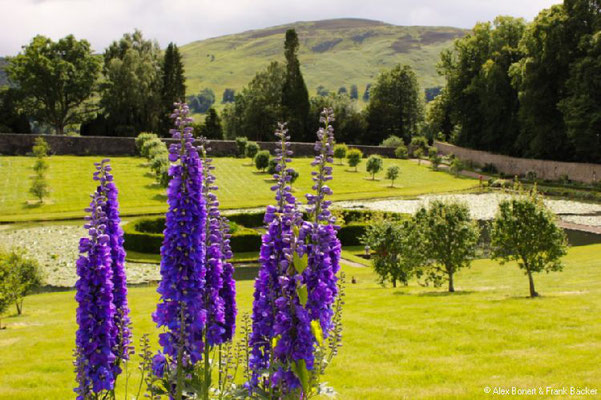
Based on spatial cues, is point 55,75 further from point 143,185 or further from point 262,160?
point 262,160

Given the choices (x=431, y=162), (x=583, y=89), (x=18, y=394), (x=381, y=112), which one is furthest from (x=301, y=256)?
(x=381, y=112)

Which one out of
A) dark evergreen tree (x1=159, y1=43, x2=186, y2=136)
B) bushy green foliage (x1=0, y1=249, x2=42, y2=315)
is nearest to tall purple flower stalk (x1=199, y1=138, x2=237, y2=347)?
bushy green foliage (x1=0, y1=249, x2=42, y2=315)

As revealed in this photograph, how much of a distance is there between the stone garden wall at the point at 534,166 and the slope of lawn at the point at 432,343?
171ft

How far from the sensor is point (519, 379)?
12.1 m

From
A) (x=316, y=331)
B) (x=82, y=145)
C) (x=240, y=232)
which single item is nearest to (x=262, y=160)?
(x=82, y=145)

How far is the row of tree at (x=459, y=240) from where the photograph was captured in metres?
21.7

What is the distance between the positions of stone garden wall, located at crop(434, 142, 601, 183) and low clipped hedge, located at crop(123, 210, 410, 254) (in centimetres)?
3943

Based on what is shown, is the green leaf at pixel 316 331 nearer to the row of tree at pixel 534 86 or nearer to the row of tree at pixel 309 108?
the row of tree at pixel 534 86

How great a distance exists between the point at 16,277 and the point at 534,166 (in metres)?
71.7

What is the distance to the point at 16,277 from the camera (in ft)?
74.4

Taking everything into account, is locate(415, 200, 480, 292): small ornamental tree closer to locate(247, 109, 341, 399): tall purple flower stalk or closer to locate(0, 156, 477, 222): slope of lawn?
locate(247, 109, 341, 399): tall purple flower stalk

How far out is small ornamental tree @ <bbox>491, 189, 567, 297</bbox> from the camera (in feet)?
70.5

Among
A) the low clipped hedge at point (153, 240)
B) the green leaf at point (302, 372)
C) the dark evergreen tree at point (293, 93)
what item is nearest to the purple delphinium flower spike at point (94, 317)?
the green leaf at point (302, 372)

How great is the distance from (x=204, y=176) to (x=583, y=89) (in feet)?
232
